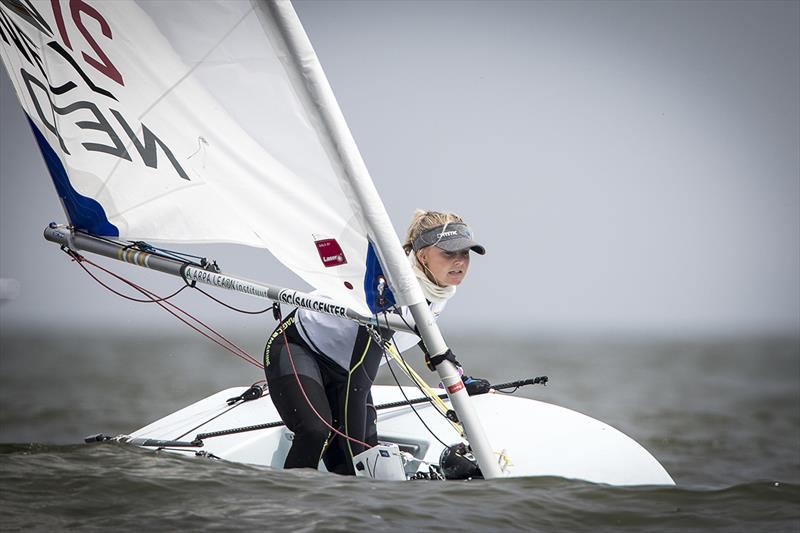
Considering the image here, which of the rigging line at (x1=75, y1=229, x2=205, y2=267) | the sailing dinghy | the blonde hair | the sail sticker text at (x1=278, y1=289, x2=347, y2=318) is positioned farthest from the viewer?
the rigging line at (x1=75, y1=229, x2=205, y2=267)

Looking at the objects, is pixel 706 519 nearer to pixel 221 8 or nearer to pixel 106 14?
pixel 221 8

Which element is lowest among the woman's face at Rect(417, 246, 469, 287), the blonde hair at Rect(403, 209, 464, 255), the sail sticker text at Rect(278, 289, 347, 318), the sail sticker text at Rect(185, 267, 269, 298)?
the sail sticker text at Rect(278, 289, 347, 318)

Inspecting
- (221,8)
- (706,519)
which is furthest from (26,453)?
(706,519)

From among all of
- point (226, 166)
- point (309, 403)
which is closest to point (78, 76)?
point (226, 166)

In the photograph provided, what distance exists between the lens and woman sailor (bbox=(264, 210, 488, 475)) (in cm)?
315

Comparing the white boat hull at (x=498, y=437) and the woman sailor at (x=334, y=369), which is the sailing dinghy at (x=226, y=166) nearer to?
the white boat hull at (x=498, y=437)

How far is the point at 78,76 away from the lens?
3.18 m

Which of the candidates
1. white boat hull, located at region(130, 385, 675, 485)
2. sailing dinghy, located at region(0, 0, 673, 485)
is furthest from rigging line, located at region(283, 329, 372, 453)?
white boat hull, located at region(130, 385, 675, 485)

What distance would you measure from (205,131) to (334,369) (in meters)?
1.14

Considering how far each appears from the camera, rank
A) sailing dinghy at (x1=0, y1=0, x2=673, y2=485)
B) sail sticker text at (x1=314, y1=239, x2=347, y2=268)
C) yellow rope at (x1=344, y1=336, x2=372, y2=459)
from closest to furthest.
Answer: sailing dinghy at (x1=0, y1=0, x2=673, y2=485), sail sticker text at (x1=314, y1=239, x2=347, y2=268), yellow rope at (x1=344, y1=336, x2=372, y2=459)

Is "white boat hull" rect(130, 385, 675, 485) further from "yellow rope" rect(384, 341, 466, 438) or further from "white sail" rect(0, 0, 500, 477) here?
"white sail" rect(0, 0, 500, 477)

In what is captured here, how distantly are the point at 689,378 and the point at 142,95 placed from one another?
83.5 ft

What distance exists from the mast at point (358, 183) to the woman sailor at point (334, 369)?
13.0 inches

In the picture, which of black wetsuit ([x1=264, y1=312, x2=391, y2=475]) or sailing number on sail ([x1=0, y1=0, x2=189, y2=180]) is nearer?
sailing number on sail ([x1=0, y1=0, x2=189, y2=180])
